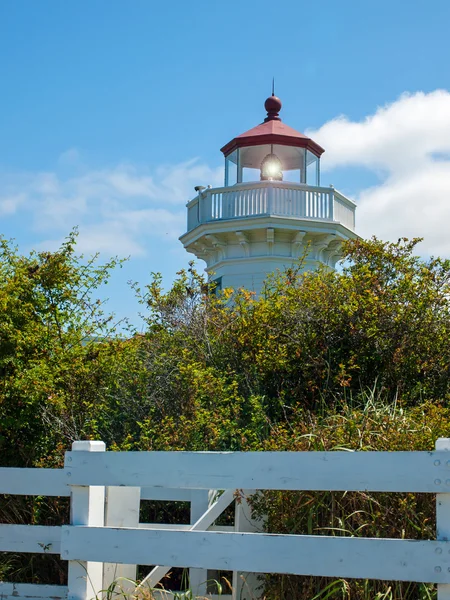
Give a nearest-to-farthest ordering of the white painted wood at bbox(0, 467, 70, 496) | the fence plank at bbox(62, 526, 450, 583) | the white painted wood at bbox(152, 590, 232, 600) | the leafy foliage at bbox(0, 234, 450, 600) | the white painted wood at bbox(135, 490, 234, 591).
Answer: the fence plank at bbox(62, 526, 450, 583) < the white painted wood at bbox(152, 590, 232, 600) < the white painted wood at bbox(135, 490, 234, 591) < the white painted wood at bbox(0, 467, 70, 496) < the leafy foliage at bbox(0, 234, 450, 600)

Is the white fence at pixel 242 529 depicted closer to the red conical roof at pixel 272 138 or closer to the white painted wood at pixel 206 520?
the white painted wood at pixel 206 520

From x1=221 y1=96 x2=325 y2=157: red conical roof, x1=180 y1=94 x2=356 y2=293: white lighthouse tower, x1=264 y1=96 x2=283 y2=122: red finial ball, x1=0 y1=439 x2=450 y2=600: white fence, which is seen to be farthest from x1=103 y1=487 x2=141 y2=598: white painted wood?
x1=264 y1=96 x2=283 y2=122: red finial ball

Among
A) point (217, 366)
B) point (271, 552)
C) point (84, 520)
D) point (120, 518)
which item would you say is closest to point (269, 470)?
point (271, 552)

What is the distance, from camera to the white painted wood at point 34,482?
5387mm

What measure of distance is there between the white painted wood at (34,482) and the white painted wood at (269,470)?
78cm

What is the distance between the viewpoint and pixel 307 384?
7.61 meters

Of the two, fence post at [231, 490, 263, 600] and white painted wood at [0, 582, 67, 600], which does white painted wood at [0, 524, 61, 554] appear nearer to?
white painted wood at [0, 582, 67, 600]

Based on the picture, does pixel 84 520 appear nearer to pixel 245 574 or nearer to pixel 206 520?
pixel 206 520

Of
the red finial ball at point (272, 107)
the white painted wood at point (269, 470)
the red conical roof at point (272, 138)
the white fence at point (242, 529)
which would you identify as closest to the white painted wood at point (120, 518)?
the white fence at point (242, 529)

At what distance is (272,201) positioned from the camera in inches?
706

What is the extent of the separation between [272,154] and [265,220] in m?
2.94

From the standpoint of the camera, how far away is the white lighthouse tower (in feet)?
59.0

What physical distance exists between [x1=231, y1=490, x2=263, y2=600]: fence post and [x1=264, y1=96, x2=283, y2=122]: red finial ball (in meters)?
16.8

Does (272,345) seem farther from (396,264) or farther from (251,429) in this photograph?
(396,264)
